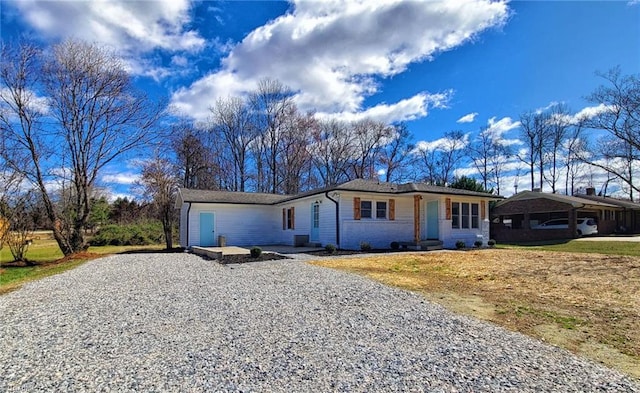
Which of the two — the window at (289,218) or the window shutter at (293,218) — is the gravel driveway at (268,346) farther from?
the window at (289,218)

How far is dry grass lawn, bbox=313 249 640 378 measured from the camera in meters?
4.51

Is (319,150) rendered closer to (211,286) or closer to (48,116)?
(48,116)

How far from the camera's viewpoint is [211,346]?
13.7 ft

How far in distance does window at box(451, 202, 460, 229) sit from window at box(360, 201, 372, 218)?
459cm

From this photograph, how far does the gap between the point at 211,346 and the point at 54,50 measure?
62.0ft

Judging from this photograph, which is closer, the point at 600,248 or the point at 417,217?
the point at 417,217

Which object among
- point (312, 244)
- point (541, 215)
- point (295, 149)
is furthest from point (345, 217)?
point (541, 215)

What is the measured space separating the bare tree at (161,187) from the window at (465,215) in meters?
15.5

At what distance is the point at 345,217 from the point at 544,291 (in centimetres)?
916

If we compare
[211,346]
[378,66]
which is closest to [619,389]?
[211,346]

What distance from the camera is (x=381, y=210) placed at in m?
17.2

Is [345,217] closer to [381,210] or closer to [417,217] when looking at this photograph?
[381,210]

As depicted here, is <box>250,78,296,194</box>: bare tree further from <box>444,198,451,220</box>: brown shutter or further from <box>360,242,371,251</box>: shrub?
<box>360,242,371,251</box>: shrub

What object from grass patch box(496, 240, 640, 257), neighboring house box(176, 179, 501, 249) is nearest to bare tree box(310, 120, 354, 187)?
neighboring house box(176, 179, 501, 249)
